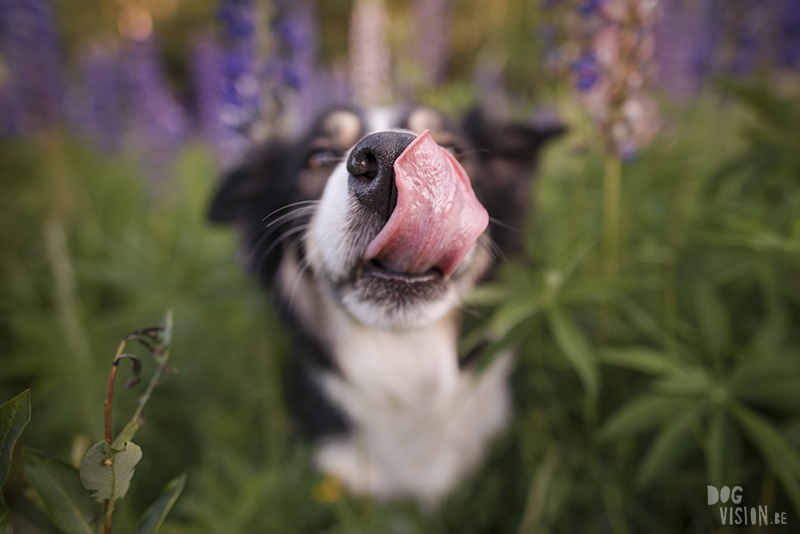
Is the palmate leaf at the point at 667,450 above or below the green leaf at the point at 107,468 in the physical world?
below

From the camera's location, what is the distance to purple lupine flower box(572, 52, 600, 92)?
1.10 metres

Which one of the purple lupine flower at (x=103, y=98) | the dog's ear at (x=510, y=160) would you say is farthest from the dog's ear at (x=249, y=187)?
the purple lupine flower at (x=103, y=98)

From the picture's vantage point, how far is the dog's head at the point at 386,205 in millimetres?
499

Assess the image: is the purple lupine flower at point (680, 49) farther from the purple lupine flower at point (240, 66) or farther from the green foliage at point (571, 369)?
the purple lupine flower at point (240, 66)

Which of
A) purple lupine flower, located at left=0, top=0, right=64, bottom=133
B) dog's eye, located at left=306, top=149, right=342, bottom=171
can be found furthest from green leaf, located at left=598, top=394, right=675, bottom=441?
purple lupine flower, located at left=0, top=0, right=64, bottom=133

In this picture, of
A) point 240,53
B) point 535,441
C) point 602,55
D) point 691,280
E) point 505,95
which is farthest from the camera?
point 505,95

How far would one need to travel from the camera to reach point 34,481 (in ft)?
1.51

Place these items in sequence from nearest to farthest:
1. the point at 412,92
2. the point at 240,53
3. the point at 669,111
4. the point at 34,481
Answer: the point at 34,481, the point at 240,53, the point at 412,92, the point at 669,111

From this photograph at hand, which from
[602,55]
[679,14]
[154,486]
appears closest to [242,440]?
[154,486]

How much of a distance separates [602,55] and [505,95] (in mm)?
2375

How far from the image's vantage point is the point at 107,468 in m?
0.47

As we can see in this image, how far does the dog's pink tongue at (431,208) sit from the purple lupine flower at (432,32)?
11.2 ft

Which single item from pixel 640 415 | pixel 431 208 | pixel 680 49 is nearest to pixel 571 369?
pixel 640 415

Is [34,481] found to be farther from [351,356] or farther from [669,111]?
[669,111]
